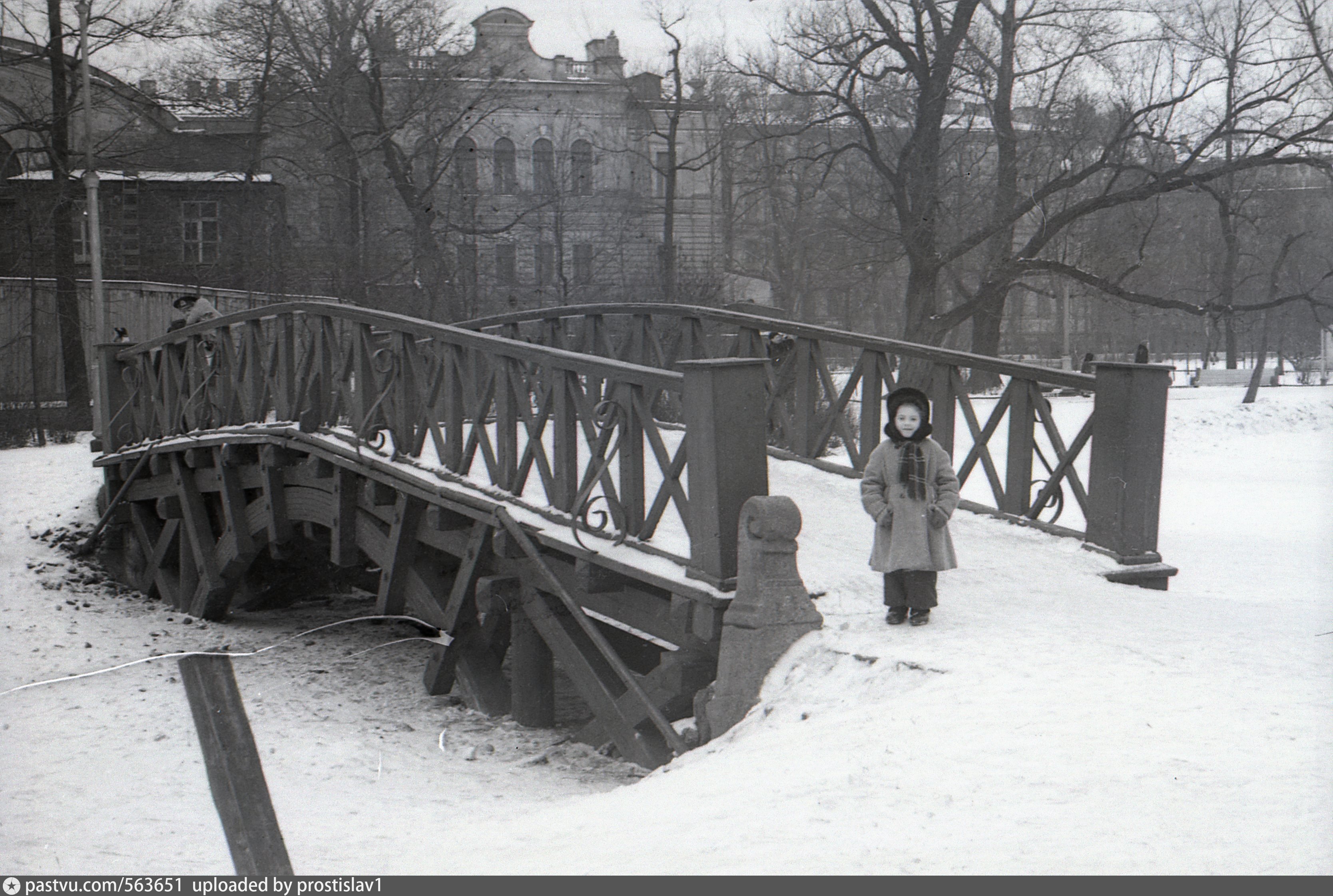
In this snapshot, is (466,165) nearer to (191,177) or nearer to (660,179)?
(660,179)

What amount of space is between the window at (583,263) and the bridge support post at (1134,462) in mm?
22451

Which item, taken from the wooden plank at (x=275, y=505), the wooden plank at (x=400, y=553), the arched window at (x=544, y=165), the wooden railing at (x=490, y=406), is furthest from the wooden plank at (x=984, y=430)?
the arched window at (x=544, y=165)

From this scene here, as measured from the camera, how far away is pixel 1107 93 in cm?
2333

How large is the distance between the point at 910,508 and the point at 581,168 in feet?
83.9

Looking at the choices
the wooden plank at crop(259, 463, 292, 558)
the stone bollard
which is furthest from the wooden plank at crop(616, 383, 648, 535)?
the wooden plank at crop(259, 463, 292, 558)

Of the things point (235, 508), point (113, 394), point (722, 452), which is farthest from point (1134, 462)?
point (113, 394)

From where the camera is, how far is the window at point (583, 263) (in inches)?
1173

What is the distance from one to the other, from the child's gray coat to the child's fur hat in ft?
0.18

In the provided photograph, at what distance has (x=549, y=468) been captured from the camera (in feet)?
25.6

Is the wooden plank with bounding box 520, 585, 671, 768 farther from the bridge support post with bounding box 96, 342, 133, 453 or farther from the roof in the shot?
→ the roof

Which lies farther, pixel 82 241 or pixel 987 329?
pixel 82 241

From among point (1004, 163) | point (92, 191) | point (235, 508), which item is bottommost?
point (235, 508)

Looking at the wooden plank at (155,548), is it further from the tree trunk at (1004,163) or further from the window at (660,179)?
the window at (660,179)

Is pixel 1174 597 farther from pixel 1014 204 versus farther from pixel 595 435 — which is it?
pixel 1014 204
